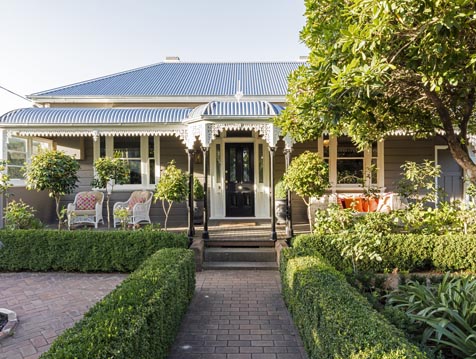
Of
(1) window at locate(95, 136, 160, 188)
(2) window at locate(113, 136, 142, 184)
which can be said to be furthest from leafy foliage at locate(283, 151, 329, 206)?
(2) window at locate(113, 136, 142, 184)

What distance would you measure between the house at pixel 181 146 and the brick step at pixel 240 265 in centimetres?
226

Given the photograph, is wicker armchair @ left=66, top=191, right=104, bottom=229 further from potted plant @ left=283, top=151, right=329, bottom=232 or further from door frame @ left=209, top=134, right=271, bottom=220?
potted plant @ left=283, top=151, right=329, bottom=232

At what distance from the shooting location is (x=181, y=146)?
988 centimetres

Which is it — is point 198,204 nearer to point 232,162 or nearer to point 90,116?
point 232,162

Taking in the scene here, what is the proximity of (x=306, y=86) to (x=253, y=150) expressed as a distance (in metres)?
5.02

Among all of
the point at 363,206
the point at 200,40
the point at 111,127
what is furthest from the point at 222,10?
the point at 363,206

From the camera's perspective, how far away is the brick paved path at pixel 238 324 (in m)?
3.48

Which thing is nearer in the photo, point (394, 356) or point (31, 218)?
point (394, 356)

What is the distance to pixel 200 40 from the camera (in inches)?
615

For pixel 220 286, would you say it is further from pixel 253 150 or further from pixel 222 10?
pixel 222 10

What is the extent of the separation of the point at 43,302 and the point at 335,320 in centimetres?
443

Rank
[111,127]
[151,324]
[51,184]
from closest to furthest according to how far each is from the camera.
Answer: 1. [151,324]
2. [51,184]
3. [111,127]

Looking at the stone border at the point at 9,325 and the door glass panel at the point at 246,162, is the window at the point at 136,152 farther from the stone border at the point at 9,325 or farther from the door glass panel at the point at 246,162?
the stone border at the point at 9,325

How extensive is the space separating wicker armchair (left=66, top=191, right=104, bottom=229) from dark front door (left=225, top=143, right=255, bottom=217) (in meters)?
3.70
